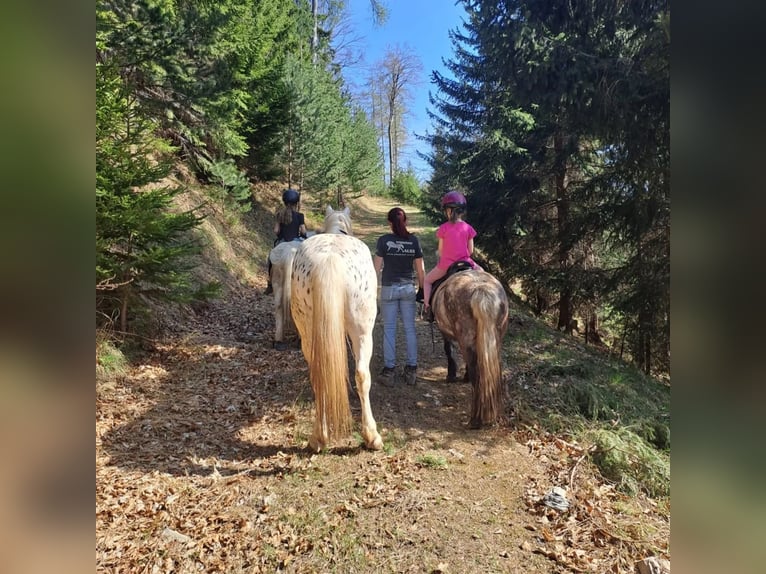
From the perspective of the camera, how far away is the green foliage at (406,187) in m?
35.6

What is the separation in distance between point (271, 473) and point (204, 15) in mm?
9653

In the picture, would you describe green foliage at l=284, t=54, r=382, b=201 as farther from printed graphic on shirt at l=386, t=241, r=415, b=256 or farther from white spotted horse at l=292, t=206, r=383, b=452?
white spotted horse at l=292, t=206, r=383, b=452

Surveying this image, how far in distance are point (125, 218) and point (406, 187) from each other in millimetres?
32739

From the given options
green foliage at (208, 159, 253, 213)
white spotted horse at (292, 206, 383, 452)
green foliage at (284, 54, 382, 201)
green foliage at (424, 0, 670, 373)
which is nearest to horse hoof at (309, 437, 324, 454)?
white spotted horse at (292, 206, 383, 452)

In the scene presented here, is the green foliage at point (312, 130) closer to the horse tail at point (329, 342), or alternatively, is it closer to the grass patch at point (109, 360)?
the grass patch at point (109, 360)

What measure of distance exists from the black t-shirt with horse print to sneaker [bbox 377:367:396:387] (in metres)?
1.21

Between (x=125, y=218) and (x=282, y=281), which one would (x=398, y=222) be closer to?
(x=282, y=281)

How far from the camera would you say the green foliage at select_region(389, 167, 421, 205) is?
35.6 metres

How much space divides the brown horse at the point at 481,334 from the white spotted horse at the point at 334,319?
103 cm

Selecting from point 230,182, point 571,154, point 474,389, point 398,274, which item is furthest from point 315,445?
point 230,182

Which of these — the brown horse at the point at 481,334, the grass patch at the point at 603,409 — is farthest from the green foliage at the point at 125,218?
the grass patch at the point at 603,409
